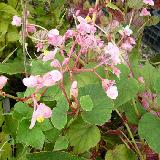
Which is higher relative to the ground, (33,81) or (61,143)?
(33,81)

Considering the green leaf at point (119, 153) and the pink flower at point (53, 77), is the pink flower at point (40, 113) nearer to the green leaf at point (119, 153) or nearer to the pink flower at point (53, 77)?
the pink flower at point (53, 77)

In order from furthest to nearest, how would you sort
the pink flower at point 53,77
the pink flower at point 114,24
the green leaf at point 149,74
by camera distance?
the pink flower at point 114,24
the green leaf at point 149,74
the pink flower at point 53,77

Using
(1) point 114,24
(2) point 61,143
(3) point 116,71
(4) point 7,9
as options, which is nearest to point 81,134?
(2) point 61,143

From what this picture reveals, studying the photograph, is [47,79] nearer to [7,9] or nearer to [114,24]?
[114,24]

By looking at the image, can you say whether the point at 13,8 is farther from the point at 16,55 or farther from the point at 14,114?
the point at 14,114

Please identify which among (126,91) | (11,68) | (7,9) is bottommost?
(7,9)

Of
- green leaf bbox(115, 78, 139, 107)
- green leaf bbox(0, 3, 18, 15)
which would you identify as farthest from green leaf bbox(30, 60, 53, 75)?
green leaf bbox(0, 3, 18, 15)

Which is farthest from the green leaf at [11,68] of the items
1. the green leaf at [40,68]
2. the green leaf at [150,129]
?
the green leaf at [150,129]
